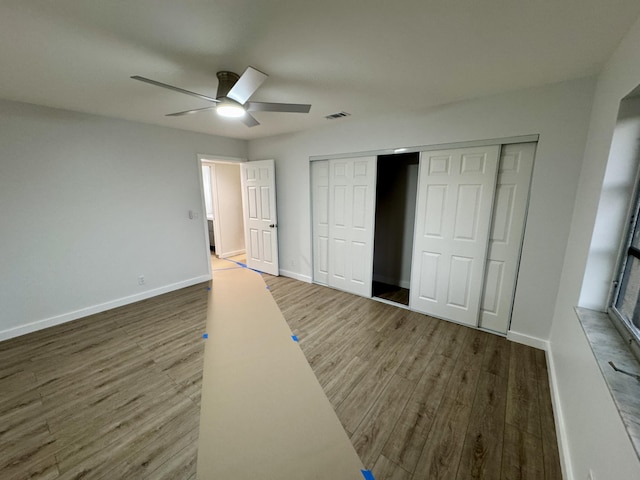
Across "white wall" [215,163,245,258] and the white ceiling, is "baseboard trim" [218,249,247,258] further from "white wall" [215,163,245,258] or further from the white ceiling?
the white ceiling

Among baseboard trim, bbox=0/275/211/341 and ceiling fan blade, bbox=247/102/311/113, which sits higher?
ceiling fan blade, bbox=247/102/311/113

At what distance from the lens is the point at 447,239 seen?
2.90 meters

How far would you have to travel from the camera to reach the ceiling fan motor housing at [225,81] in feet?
6.34

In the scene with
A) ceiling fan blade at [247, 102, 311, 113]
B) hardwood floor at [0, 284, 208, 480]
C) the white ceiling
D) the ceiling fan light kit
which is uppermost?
the white ceiling

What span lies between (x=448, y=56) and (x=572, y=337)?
208cm

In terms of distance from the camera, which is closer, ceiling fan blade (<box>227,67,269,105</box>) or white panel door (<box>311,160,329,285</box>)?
ceiling fan blade (<box>227,67,269,105</box>)

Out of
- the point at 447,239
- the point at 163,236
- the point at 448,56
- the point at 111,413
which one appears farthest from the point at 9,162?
the point at 447,239

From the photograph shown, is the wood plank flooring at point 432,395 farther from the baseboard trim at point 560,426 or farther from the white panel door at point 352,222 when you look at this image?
the white panel door at point 352,222

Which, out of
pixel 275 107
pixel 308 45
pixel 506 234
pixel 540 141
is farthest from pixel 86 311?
pixel 540 141

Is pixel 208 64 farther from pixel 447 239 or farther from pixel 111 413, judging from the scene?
pixel 447 239

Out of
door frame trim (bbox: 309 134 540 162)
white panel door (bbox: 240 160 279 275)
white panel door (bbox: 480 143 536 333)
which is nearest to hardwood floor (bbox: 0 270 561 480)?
white panel door (bbox: 480 143 536 333)

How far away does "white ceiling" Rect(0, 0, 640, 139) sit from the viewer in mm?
1262

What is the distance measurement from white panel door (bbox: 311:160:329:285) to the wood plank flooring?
1152mm

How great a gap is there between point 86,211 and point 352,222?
337 cm
